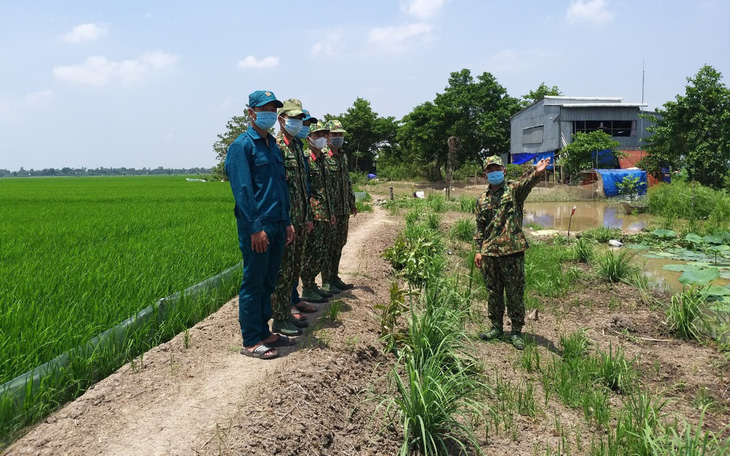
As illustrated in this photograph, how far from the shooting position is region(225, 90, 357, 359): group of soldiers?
3.45 metres

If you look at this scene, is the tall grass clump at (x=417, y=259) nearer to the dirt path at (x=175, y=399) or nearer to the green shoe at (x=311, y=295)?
the green shoe at (x=311, y=295)

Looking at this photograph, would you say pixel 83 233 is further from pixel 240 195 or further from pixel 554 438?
pixel 554 438

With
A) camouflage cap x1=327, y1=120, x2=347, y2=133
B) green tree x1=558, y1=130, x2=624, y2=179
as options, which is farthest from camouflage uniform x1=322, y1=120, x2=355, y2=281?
green tree x1=558, y1=130, x2=624, y2=179

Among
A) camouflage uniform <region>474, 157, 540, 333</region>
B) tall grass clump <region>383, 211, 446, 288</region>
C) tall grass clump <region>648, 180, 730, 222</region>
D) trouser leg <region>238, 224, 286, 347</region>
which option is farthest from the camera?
tall grass clump <region>648, 180, 730, 222</region>

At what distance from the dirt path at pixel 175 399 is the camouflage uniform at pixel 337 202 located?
4.79ft

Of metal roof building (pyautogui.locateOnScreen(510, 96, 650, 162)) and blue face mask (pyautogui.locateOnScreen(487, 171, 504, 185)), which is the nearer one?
blue face mask (pyautogui.locateOnScreen(487, 171, 504, 185))

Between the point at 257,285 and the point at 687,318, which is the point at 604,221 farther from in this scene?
the point at 257,285

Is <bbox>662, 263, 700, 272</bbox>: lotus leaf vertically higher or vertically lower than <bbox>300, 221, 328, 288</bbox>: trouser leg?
lower

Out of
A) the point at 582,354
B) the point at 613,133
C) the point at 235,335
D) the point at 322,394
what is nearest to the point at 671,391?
the point at 582,354

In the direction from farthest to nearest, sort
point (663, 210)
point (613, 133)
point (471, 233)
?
point (613, 133) → point (663, 210) → point (471, 233)

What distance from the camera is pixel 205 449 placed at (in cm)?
240

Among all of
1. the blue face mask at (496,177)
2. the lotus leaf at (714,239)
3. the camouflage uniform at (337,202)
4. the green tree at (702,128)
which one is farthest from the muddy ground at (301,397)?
the green tree at (702,128)

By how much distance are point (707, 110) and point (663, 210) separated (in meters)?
6.96

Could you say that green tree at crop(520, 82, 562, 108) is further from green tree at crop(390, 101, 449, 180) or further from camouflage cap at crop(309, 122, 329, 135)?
camouflage cap at crop(309, 122, 329, 135)
